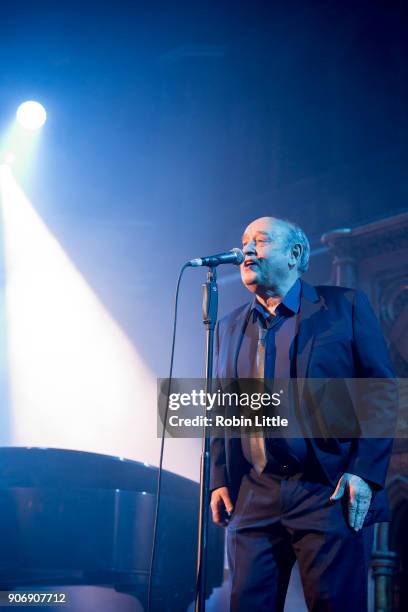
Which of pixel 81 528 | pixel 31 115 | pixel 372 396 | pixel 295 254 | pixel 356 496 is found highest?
pixel 31 115

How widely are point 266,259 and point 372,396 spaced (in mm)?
584

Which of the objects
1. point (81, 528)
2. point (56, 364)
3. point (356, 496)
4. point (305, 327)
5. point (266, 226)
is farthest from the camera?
point (56, 364)

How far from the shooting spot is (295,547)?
1.97 metres

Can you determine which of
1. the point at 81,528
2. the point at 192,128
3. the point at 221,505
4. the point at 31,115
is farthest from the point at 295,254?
the point at 192,128

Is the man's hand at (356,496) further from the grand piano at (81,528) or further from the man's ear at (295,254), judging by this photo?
the grand piano at (81,528)

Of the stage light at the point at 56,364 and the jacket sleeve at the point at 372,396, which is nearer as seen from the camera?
the jacket sleeve at the point at 372,396

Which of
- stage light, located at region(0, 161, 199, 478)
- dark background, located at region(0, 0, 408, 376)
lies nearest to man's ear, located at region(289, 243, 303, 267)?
dark background, located at region(0, 0, 408, 376)

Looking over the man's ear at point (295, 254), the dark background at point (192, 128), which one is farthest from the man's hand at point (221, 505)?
the dark background at point (192, 128)

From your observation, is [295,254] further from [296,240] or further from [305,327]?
[305,327]

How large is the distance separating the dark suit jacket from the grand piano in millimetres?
1718

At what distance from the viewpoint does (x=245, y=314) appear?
236 centimetres

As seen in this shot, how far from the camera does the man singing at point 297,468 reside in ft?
6.25

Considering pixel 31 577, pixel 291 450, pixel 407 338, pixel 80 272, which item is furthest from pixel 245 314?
pixel 80 272

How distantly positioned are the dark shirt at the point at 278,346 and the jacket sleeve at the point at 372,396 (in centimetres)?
17
